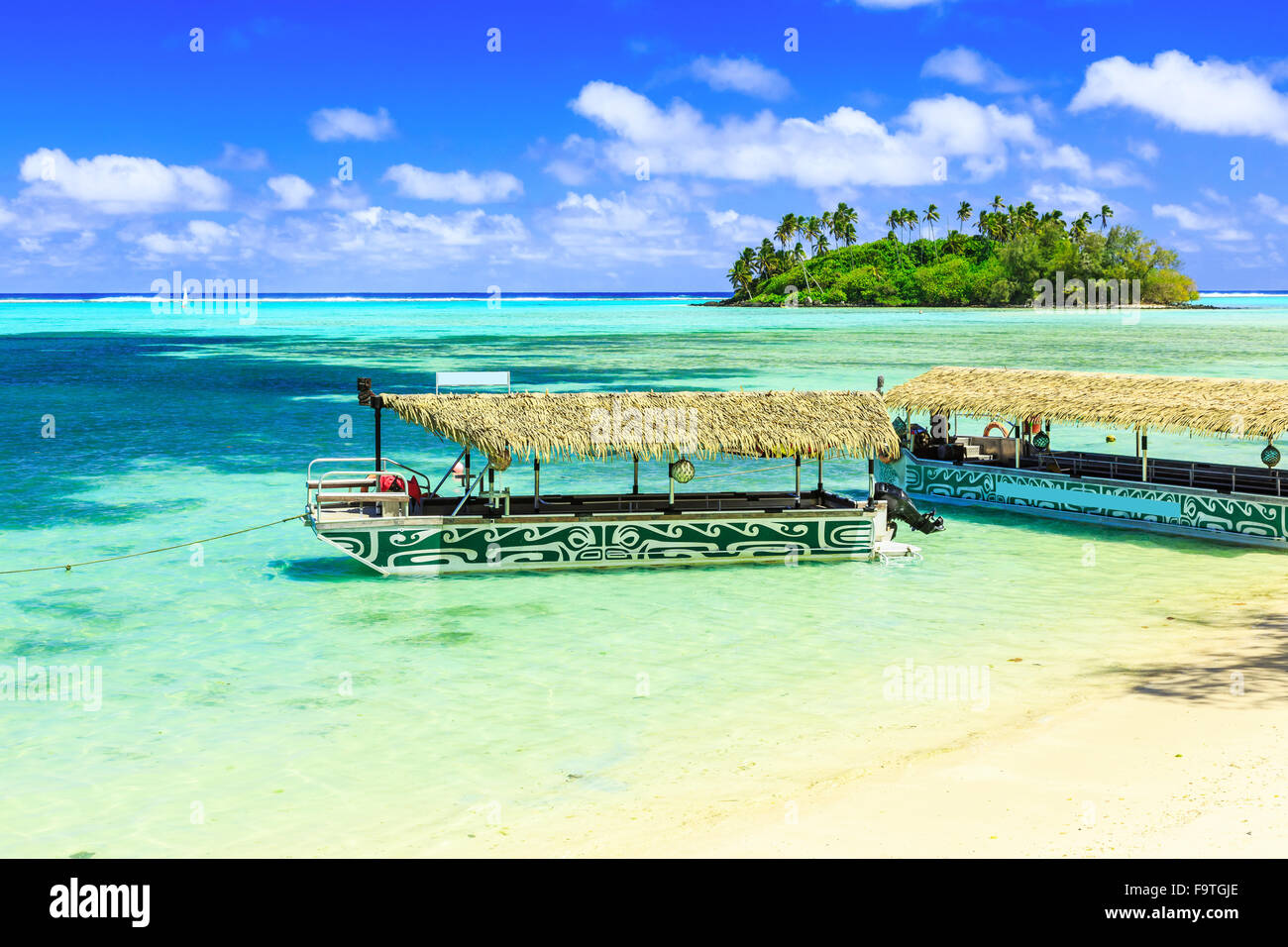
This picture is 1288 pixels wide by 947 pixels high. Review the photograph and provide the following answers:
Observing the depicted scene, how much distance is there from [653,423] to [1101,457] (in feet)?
33.4

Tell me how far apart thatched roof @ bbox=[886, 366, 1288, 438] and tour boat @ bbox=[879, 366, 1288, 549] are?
0.06 feet

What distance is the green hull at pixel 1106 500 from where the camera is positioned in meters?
16.9

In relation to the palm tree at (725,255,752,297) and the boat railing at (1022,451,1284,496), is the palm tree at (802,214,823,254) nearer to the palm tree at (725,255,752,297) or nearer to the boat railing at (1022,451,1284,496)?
the palm tree at (725,255,752,297)

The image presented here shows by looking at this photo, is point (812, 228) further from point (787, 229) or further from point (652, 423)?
point (652, 423)

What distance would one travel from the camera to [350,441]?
3378 centimetres

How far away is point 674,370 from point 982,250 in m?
111

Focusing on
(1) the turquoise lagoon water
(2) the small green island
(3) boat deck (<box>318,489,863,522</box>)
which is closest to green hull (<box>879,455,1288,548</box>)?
(1) the turquoise lagoon water

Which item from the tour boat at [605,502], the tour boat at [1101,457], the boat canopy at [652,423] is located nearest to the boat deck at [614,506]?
the tour boat at [605,502]

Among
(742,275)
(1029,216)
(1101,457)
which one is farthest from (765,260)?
(1101,457)

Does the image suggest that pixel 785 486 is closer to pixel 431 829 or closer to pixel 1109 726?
pixel 1109 726

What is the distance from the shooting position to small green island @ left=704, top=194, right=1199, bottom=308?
444ft

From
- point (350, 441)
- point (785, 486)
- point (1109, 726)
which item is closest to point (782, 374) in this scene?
point (350, 441)

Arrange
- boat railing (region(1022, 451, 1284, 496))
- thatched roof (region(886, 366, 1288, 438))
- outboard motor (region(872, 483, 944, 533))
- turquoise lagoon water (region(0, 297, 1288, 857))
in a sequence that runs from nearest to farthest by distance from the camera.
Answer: turquoise lagoon water (region(0, 297, 1288, 857)) < thatched roof (region(886, 366, 1288, 438)) < outboard motor (region(872, 483, 944, 533)) < boat railing (region(1022, 451, 1284, 496))

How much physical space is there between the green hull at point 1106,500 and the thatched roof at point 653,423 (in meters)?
4.81
